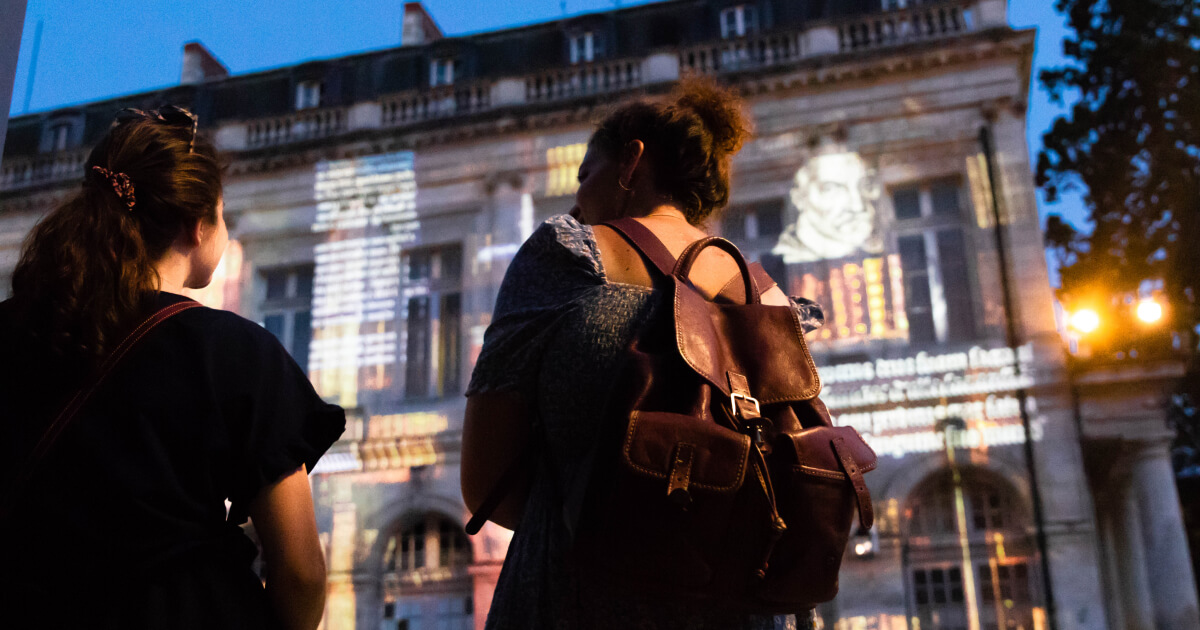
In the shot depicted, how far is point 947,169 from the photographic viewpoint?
10.7 meters

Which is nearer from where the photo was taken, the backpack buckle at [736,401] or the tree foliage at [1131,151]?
the backpack buckle at [736,401]

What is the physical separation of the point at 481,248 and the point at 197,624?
10.9m

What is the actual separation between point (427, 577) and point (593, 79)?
6.27 m

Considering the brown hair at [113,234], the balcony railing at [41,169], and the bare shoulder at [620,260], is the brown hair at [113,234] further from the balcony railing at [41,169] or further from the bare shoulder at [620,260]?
the balcony railing at [41,169]

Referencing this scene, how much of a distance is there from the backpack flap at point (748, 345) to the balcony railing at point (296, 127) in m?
12.1

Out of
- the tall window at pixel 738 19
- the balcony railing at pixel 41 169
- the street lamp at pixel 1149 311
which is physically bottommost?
the street lamp at pixel 1149 311

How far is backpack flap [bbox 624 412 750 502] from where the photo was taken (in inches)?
48.9

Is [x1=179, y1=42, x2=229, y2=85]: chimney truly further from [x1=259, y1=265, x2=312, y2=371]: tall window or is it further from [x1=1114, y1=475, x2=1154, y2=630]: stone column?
[x1=1114, y1=475, x2=1154, y2=630]: stone column

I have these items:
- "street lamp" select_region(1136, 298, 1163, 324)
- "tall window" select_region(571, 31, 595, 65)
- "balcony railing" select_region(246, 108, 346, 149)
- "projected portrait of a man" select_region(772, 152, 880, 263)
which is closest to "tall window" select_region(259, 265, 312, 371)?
"balcony railing" select_region(246, 108, 346, 149)

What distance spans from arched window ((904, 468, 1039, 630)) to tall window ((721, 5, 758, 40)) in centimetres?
574

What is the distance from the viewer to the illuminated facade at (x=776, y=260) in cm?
962

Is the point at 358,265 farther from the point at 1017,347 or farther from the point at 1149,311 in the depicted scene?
the point at 1149,311

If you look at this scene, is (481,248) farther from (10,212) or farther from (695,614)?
(695,614)

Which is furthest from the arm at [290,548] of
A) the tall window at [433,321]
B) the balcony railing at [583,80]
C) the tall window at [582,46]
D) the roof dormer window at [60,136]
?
the roof dormer window at [60,136]
